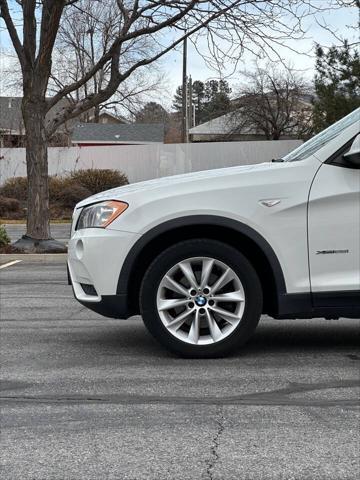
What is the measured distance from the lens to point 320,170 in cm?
514

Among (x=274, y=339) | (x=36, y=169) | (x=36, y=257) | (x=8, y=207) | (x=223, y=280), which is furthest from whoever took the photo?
(x=8, y=207)

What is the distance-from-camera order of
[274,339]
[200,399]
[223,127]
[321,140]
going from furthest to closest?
[223,127]
[274,339]
[321,140]
[200,399]

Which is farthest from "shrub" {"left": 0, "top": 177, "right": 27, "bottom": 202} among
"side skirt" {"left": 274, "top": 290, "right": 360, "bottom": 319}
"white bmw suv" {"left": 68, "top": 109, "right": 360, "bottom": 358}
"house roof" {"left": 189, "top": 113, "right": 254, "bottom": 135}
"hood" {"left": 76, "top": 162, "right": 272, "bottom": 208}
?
"side skirt" {"left": 274, "top": 290, "right": 360, "bottom": 319}

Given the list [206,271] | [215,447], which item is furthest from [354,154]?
[215,447]

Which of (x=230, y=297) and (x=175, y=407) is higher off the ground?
(x=230, y=297)

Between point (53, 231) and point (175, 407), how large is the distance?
16785mm

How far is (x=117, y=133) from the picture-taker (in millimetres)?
53500

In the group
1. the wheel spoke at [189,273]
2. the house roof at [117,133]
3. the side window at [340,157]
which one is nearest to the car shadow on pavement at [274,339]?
the wheel spoke at [189,273]

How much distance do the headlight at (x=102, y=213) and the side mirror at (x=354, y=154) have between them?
1697mm

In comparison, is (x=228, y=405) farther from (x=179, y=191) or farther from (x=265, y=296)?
(x=179, y=191)

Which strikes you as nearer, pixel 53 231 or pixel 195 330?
pixel 195 330

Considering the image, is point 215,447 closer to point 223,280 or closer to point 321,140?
point 223,280

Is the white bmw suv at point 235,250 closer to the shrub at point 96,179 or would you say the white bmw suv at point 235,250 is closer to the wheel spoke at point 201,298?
the wheel spoke at point 201,298

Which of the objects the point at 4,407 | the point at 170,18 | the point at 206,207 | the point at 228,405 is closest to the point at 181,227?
the point at 206,207
